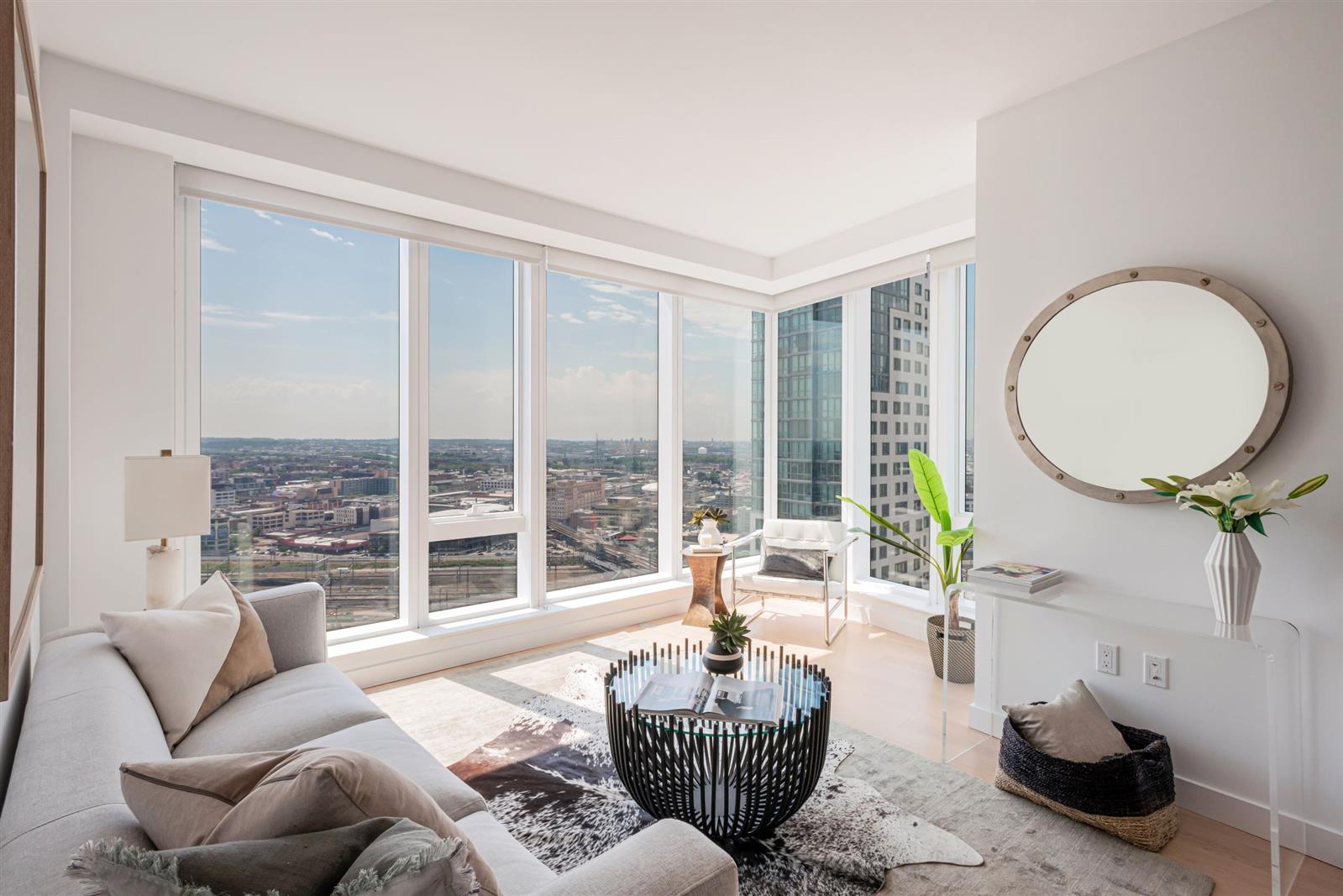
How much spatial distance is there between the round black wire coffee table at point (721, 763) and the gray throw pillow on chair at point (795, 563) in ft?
7.36

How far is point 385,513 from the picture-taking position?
12.1 ft

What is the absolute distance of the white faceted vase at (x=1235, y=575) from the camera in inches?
81.0

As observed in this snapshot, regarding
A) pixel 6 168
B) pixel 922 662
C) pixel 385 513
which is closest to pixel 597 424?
pixel 385 513

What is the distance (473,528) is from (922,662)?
277 cm

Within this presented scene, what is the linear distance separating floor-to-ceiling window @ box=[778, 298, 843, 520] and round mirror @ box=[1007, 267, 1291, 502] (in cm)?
222

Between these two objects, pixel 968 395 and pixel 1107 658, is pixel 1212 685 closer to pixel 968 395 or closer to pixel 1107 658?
pixel 1107 658

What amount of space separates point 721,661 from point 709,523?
7.90ft

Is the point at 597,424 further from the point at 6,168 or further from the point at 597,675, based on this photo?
the point at 6,168

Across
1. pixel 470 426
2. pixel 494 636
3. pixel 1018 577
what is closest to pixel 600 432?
pixel 470 426

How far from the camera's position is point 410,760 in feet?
5.62

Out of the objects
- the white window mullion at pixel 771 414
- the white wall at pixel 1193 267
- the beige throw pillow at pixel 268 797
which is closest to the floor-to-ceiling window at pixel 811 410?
the white window mullion at pixel 771 414

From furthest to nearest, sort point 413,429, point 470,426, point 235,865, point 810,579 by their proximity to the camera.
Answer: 1. point 810,579
2. point 470,426
3. point 413,429
4. point 235,865

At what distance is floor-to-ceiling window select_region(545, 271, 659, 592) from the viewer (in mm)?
4391

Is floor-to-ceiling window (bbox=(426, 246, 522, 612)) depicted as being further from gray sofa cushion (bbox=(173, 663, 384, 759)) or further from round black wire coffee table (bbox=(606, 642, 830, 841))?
round black wire coffee table (bbox=(606, 642, 830, 841))
